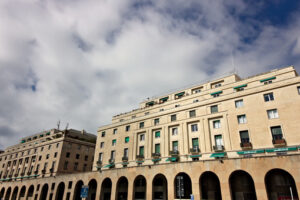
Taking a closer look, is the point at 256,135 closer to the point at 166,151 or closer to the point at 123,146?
the point at 166,151

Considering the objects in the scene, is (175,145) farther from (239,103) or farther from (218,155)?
(239,103)

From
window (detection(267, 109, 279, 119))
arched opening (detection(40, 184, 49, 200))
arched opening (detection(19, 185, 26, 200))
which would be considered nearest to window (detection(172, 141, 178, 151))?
window (detection(267, 109, 279, 119))

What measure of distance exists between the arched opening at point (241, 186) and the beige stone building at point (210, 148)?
0.41 ft

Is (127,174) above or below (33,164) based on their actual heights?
below

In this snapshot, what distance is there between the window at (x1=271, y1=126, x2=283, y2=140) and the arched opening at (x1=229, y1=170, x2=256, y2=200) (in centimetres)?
663

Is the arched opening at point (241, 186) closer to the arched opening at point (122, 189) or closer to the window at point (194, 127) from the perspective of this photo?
the window at point (194, 127)

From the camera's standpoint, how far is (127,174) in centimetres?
3716

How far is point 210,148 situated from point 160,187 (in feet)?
35.6

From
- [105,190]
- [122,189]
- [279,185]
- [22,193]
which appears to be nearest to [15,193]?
[22,193]

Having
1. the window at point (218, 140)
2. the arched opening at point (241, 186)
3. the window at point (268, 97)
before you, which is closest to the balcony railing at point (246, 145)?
the window at point (218, 140)

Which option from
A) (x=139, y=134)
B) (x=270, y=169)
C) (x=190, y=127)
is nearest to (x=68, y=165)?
(x=139, y=134)

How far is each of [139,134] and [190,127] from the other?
12.2 metres

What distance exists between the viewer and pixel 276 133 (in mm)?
29469

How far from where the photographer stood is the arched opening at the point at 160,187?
35.2 meters
